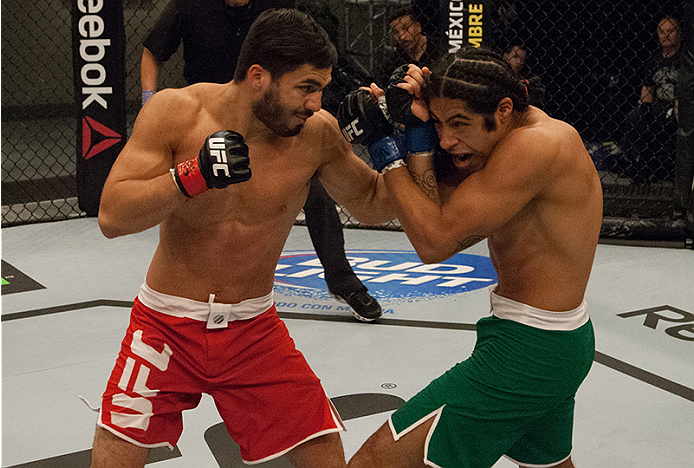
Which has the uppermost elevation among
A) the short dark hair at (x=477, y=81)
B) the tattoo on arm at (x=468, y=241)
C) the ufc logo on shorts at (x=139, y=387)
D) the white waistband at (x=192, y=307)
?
the short dark hair at (x=477, y=81)

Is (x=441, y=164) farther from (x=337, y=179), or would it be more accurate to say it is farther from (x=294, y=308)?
(x=294, y=308)

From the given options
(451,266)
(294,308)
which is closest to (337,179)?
(294,308)

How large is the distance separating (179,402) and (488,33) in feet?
12.1

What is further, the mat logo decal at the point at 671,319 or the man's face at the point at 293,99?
the mat logo decal at the point at 671,319

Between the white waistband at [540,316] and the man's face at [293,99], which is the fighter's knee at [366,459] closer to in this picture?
the white waistband at [540,316]

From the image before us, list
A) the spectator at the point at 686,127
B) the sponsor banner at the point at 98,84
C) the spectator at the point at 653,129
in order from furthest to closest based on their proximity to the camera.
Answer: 1. the spectator at the point at 653,129
2. the sponsor banner at the point at 98,84
3. the spectator at the point at 686,127

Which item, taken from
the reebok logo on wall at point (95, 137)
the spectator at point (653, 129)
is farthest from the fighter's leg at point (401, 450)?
the spectator at point (653, 129)

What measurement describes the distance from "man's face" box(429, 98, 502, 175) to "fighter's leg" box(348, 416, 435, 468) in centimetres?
53

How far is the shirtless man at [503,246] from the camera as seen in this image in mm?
1410

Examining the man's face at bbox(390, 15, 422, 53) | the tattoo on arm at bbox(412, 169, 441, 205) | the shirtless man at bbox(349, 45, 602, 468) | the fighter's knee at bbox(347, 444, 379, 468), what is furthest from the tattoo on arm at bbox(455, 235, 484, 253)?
the man's face at bbox(390, 15, 422, 53)

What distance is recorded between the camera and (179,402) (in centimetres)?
156

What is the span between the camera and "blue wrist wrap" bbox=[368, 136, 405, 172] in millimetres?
1580

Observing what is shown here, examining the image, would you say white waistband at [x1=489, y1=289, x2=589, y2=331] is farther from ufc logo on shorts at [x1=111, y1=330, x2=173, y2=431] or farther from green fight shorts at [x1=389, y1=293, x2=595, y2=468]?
ufc logo on shorts at [x1=111, y1=330, x2=173, y2=431]

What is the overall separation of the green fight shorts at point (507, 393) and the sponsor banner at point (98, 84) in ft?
12.3
